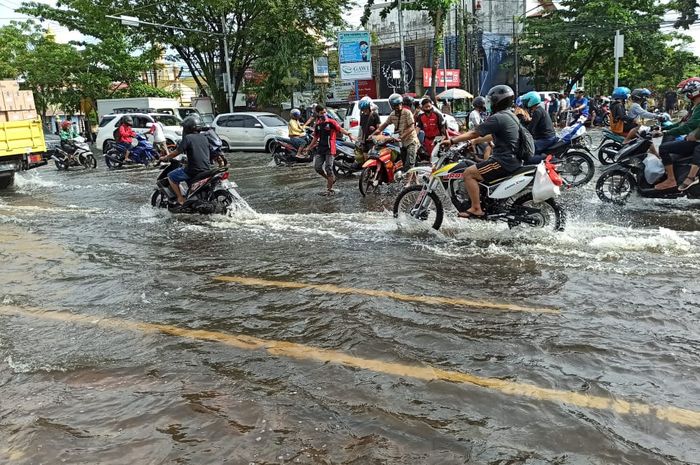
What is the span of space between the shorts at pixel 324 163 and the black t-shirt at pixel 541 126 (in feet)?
11.7

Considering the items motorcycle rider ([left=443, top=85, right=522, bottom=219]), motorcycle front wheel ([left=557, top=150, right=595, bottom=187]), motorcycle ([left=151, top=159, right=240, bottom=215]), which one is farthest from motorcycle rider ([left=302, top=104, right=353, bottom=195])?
motorcycle rider ([left=443, top=85, right=522, bottom=219])

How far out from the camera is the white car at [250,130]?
1998 cm

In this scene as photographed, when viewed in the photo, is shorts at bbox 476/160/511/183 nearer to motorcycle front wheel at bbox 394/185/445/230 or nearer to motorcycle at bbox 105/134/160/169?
motorcycle front wheel at bbox 394/185/445/230

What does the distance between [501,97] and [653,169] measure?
121 inches

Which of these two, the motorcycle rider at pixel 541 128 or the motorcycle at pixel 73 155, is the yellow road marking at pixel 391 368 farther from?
the motorcycle at pixel 73 155

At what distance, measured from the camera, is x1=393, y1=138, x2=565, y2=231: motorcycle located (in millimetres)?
6559

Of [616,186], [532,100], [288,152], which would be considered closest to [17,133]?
[288,152]

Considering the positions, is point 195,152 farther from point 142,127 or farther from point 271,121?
point 142,127

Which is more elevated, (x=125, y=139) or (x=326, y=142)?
(x=125, y=139)

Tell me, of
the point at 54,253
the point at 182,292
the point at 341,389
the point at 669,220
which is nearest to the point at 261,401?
the point at 341,389

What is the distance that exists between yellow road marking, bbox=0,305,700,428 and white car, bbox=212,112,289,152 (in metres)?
15.5

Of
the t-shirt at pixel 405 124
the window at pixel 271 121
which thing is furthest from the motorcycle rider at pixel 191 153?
the window at pixel 271 121

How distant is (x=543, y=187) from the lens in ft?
20.7

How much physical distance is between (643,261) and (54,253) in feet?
21.8
